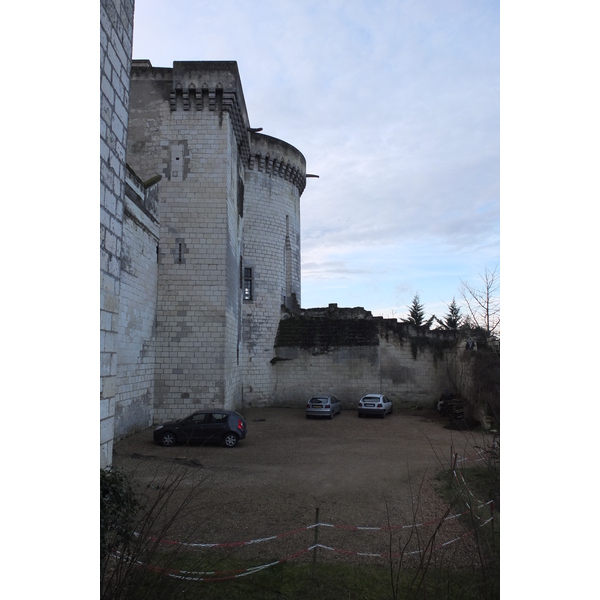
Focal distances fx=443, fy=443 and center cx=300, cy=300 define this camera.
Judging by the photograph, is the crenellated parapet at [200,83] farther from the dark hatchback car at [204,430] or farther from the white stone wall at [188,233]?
the dark hatchback car at [204,430]

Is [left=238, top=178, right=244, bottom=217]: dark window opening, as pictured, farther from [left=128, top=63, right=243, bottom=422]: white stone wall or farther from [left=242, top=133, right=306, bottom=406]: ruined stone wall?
[left=128, top=63, right=243, bottom=422]: white stone wall

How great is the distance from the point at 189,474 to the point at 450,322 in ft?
124

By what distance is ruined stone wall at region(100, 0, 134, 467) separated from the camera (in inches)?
157

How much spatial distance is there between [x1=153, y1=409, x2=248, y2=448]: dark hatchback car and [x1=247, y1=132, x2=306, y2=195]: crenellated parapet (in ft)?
45.2

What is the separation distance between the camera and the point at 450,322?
140 feet

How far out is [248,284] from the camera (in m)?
21.6

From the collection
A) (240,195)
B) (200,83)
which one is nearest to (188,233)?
(240,195)

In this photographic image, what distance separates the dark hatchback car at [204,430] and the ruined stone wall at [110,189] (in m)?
8.04

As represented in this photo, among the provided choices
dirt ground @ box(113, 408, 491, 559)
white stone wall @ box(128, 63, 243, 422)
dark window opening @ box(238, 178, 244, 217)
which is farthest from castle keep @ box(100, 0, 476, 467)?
dirt ground @ box(113, 408, 491, 559)

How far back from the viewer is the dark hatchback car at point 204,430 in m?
12.1

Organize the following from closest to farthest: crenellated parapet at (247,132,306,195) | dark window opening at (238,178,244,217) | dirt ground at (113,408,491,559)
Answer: dirt ground at (113,408,491,559)
dark window opening at (238,178,244,217)
crenellated parapet at (247,132,306,195)

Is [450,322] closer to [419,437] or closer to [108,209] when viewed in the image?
[419,437]

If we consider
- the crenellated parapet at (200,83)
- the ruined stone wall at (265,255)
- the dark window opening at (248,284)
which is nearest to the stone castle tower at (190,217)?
the crenellated parapet at (200,83)

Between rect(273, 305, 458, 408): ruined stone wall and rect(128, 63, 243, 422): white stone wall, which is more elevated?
rect(128, 63, 243, 422): white stone wall
